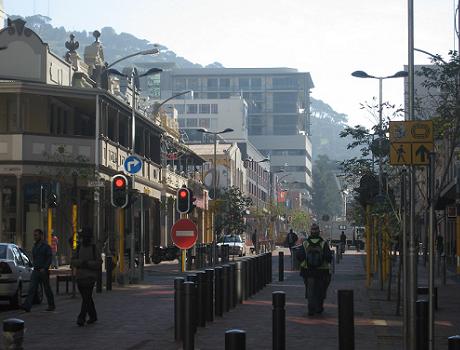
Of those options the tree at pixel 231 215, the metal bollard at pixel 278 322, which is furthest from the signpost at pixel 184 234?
the tree at pixel 231 215

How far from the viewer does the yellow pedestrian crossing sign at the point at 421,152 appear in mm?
13766

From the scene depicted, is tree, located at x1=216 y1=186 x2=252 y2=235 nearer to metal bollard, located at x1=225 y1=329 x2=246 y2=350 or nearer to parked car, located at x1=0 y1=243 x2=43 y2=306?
parked car, located at x1=0 y1=243 x2=43 y2=306

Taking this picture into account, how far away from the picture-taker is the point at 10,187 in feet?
165

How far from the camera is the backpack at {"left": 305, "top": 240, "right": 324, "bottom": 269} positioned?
21234 millimetres

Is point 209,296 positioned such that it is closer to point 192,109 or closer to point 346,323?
point 346,323

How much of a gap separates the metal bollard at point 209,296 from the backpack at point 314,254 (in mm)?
2611

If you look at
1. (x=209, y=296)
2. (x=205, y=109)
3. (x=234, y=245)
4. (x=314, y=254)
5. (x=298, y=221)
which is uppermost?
(x=205, y=109)

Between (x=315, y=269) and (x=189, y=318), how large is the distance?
7108mm

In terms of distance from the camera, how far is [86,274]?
62.9ft

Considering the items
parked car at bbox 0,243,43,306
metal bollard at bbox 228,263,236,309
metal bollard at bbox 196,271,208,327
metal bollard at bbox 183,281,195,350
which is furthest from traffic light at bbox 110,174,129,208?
metal bollard at bbox 183,281,195,350

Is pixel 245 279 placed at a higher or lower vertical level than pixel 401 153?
lower

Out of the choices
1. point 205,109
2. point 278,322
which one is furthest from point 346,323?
point 205,109

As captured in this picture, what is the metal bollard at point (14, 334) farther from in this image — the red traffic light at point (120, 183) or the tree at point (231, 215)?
the tree at point (231, 215)

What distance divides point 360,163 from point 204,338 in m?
15.2
